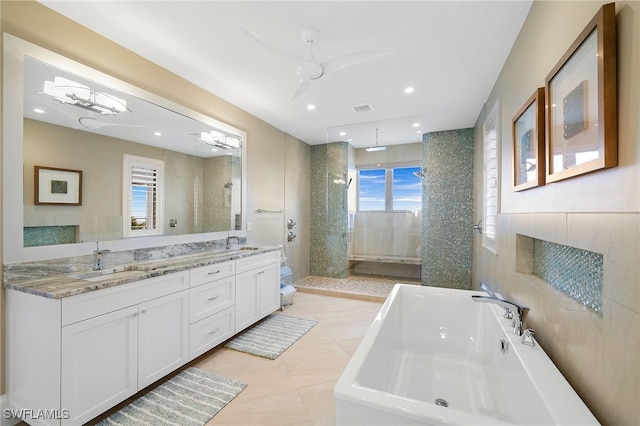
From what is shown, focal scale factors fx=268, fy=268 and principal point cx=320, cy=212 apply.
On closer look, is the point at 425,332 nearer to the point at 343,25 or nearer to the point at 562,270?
the point at 562,270

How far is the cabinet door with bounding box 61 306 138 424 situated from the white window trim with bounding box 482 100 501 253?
3.14 m

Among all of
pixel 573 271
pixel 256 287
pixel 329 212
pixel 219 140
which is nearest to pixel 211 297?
pixel 256 287

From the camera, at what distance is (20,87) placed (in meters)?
1.69

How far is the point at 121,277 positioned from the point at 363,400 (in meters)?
1.74

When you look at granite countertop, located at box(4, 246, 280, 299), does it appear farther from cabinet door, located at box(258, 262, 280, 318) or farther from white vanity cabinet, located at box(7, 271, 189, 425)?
cabinet door, located at box(258, 262, 280, 318)

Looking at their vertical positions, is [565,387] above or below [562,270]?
below

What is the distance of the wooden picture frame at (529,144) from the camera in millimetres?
1528

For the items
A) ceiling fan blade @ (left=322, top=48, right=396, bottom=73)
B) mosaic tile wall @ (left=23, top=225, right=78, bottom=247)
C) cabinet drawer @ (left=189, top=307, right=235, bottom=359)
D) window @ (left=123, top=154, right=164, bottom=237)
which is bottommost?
cabinet drawer @ (left=189, top=307, right=235, bottom=359)

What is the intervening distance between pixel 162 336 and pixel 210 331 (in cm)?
50

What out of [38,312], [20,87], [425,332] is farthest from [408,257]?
[20,87]

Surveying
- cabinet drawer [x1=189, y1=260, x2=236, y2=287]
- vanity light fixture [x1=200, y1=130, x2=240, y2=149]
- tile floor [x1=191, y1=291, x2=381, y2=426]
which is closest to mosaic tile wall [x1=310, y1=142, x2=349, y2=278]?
tile floor [x1=191, y1=291, x2=381, y2=426]

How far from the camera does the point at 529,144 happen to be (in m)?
1.72

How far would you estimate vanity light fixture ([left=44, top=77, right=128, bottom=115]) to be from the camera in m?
1.85

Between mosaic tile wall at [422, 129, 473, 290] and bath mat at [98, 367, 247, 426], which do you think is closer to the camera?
bath mat at [98, 367, 247, 426]
